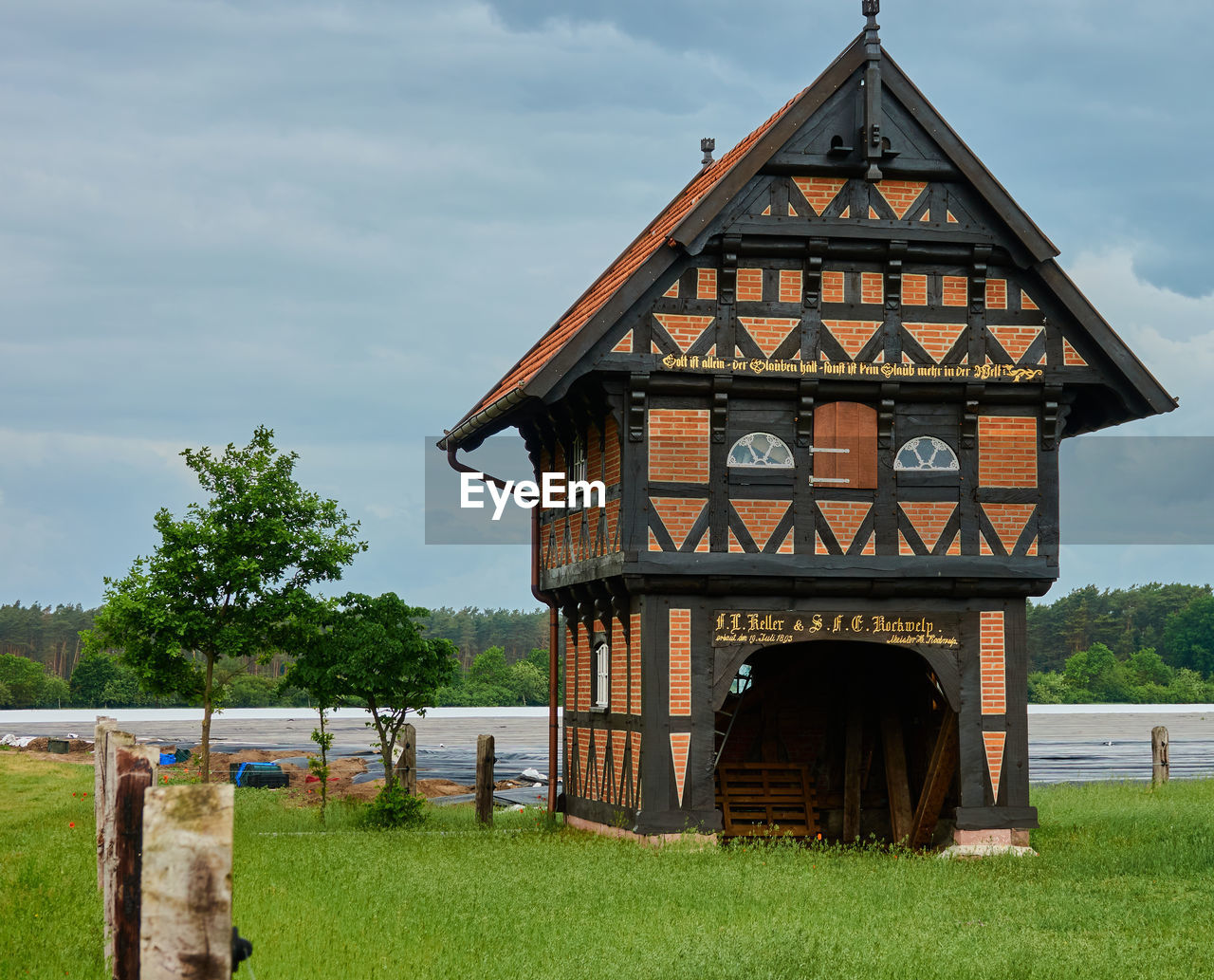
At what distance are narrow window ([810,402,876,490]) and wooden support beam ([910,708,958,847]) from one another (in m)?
3.63

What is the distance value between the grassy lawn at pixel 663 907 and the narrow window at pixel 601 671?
2.07 metres

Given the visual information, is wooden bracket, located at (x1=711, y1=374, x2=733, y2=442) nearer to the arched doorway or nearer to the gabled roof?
the gabled roof

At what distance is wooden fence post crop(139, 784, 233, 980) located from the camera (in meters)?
5.30

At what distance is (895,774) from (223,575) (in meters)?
12.0

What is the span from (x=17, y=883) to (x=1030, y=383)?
1439 cm

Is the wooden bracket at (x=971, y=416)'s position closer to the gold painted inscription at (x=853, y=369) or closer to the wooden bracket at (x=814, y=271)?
the gold painted inscription at (x=853, y=369)

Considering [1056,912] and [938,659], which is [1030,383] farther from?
[1056,912]

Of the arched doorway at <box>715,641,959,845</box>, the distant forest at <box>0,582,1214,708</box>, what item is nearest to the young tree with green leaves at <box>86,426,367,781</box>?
the arched doorway at <box>715,641,959,845</box>

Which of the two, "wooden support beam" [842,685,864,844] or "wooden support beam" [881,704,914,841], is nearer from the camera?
"wooden support beam" [881,704,914,841]

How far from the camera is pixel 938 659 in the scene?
1988 centimetres

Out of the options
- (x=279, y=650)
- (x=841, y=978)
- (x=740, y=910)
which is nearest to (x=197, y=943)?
(x=841, y=978)

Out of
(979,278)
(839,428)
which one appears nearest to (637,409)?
(839,428)

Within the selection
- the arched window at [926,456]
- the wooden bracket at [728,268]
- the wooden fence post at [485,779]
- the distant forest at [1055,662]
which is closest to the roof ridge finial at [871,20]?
the wooden bracket at [728,268]

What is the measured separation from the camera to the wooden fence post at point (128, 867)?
6965 mm
